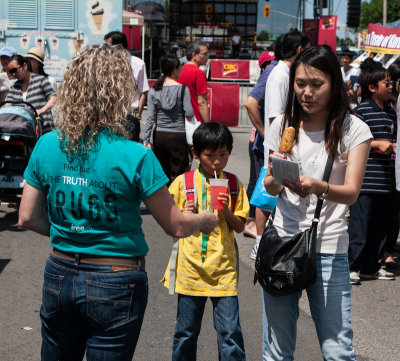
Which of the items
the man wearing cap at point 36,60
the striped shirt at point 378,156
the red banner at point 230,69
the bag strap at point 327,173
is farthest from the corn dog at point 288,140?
the red banner at point 230,69

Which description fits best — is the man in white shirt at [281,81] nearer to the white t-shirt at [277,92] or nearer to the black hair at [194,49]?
the white t-shirt at [277,92]

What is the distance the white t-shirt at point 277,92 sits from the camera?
240 inches

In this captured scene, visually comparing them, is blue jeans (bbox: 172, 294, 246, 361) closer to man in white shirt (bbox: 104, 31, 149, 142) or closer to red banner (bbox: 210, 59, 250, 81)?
man in white shirt (bbox: 104, 31, 149, 142)

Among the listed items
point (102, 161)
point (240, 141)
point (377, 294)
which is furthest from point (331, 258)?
point (240, 141)

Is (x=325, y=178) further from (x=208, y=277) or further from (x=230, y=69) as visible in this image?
(x=230, y=69)

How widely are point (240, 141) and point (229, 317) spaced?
13256 millimetres

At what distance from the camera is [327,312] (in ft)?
10.7

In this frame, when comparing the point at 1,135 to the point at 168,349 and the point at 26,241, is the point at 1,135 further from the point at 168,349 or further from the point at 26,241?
the point at 168,349

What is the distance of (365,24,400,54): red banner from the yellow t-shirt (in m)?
11.1

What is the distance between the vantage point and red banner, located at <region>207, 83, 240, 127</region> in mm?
18453

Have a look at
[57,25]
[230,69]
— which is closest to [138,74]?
[57,25]

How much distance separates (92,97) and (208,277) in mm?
1453

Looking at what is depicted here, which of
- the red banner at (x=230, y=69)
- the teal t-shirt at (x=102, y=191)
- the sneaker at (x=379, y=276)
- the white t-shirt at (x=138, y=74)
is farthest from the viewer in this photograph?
the red banner at (x=230, y=69)

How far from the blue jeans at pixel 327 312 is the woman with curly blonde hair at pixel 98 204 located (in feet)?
2.72
